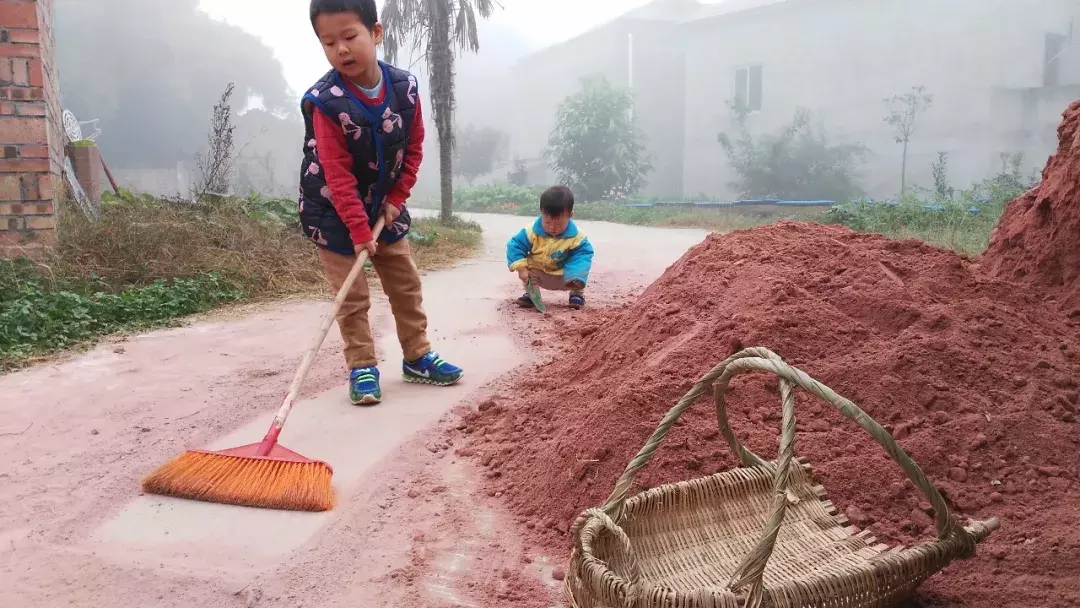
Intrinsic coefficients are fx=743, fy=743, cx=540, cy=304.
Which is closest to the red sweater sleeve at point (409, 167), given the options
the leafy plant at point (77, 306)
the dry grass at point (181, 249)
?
the leafy plant at point (77, 306)

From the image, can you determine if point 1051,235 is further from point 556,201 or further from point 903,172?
point 903,172

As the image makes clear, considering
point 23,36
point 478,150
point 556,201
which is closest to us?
point 556,201

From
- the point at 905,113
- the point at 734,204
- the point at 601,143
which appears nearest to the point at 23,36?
the point at 734,204

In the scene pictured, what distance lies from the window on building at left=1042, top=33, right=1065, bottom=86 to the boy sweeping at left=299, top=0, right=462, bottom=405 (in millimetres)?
8304

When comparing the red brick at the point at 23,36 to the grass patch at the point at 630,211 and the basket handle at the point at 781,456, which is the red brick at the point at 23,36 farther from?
the grass patch at the point at 630,211

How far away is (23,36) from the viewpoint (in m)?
4.71

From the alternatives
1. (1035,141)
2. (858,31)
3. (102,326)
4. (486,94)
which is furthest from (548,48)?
(102,326)

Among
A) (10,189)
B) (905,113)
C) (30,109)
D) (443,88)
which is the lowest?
(10,189)

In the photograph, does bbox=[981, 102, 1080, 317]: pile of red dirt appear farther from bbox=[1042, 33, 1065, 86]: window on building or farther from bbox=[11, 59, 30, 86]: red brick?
bbox=[1042, 33, 1065, 86]: window on building

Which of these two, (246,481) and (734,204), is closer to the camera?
(246,481)

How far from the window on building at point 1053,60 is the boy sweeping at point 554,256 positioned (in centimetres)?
673

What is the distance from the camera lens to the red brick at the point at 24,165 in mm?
4734

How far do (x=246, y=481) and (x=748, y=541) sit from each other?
1255mm

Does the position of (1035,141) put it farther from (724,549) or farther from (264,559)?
(264,559)
